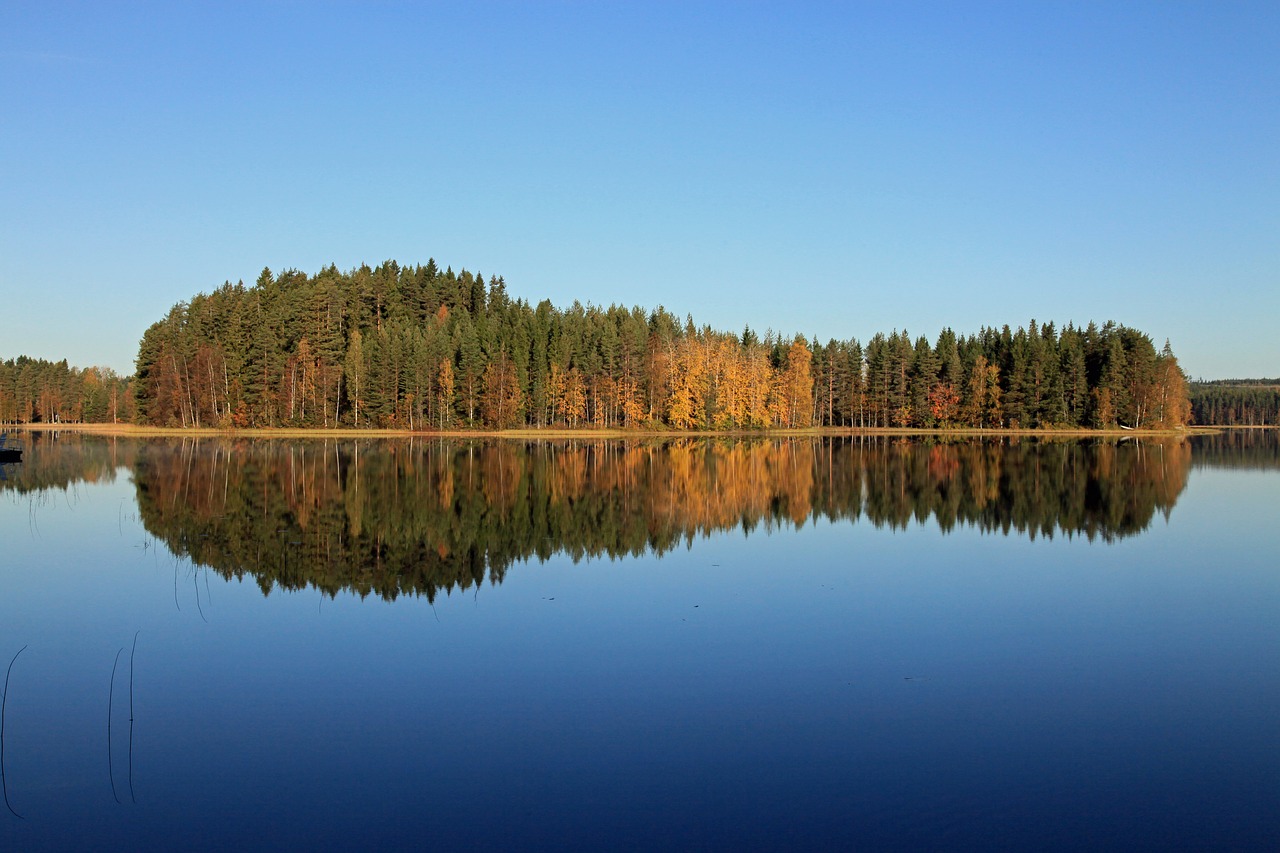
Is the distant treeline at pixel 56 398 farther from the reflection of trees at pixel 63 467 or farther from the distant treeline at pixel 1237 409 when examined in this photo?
the distant treeline at pixel 1237 409

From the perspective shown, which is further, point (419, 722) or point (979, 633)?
point (979, 633)

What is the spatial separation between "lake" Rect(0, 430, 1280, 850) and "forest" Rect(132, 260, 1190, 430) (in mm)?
62250

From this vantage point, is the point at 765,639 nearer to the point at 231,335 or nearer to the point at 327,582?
the point at 327,582

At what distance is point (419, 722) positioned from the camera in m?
9.05

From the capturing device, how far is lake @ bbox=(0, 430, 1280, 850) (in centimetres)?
711

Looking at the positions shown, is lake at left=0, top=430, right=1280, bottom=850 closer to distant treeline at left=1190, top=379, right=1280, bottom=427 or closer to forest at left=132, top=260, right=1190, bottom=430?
forest at left=132, top=260, right=1190, bottom=430

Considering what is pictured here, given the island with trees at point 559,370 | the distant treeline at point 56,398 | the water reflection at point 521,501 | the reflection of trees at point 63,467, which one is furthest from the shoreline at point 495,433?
the distant treeline at point 56,398

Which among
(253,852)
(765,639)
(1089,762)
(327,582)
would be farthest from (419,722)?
(327,582)

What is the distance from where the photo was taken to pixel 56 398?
447 ft

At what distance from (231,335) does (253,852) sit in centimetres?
8696

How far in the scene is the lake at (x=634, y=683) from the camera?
711 cm

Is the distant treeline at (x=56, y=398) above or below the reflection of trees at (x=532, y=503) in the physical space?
above

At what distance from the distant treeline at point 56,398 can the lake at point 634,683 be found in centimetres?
12374

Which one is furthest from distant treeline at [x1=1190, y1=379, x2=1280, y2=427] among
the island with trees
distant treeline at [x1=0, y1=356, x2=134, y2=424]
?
distant treeline at [x1=0, y1=356, x2=134, y2=424]
